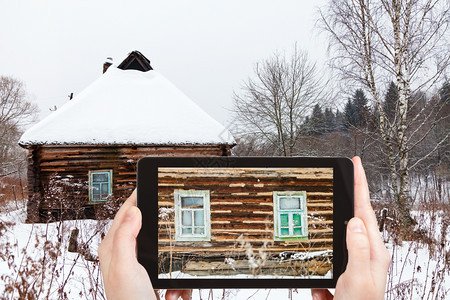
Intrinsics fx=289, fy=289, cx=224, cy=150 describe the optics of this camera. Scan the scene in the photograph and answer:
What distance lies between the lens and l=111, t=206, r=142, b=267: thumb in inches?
39.7

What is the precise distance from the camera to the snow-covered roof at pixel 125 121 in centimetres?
888

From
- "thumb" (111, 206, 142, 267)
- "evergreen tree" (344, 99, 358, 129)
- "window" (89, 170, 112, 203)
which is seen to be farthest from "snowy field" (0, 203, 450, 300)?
"evergreen tree" (344, 99, 358, 129)

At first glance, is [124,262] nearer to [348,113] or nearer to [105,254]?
[105,254]

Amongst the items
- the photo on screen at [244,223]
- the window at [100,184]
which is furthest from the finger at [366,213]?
the window at [100,184]

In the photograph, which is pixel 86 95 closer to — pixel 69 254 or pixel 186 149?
pixel 186 149

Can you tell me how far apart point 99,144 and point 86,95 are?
2.53 m

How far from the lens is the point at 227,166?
120 cm

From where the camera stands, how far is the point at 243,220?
128 cm

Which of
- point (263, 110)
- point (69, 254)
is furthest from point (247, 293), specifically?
point (263, 110)

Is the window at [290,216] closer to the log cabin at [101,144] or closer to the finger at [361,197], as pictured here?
the finger at [361,197]

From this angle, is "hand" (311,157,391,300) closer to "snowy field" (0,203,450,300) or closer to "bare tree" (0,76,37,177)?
"snowy field" (0,203,450,300)

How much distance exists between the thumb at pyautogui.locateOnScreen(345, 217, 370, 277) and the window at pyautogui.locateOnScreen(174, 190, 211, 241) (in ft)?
1.83

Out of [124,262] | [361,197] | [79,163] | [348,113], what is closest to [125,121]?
[79,163]

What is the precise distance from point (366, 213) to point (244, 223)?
1.63 ft
